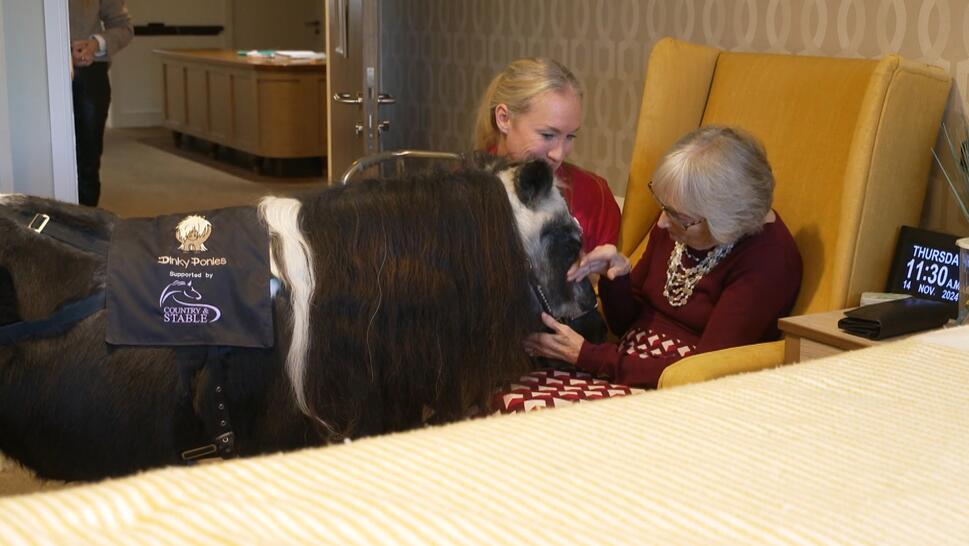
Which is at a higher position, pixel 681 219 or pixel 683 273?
pixel 681 219

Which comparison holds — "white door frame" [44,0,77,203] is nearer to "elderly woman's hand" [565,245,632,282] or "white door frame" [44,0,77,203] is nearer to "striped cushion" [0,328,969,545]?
"elderly woman's hand" [565,245,632,282]

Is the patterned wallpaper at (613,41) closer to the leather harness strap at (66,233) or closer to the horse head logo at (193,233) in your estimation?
the horse head logo at (193,233)

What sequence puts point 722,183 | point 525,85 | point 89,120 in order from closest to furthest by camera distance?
point 722,183 → point 525,85 → point 89,120

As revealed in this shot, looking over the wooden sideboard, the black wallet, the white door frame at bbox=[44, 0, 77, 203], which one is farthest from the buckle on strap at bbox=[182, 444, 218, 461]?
the wooden sideboard

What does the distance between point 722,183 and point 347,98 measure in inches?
93.7

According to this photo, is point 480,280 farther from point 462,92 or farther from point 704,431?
point 462,92

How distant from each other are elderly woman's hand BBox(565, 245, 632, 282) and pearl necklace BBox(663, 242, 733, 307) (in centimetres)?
12

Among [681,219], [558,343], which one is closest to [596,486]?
[558,343]

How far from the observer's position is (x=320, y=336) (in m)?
1.87

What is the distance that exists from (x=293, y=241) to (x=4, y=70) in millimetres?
2475

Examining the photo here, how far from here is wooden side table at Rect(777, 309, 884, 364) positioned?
2064 millimetres

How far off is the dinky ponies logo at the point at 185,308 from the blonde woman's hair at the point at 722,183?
1037 mm

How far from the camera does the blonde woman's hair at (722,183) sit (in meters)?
2.19

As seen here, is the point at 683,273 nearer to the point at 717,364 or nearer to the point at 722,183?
the point at 722,183
